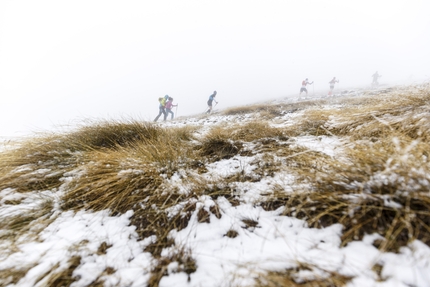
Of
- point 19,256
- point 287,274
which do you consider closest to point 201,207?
point 287,274

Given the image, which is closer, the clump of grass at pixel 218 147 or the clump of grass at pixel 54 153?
the clump of grass at pixel 54 153

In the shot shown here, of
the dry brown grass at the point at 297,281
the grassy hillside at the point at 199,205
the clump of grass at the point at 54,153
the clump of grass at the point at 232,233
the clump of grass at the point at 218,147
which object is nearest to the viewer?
the dry brown grass at the point at 297,281

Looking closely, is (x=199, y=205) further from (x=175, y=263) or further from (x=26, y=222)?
(x=26, y=222)

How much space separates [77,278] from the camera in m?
0.91

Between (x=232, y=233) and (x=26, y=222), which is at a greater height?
(x=26, y=222)

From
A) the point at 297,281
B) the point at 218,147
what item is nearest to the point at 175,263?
the point at 297,281

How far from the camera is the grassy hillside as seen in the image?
0.85m

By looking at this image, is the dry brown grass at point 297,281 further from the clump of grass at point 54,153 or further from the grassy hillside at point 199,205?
the clump of grass at point 54,153

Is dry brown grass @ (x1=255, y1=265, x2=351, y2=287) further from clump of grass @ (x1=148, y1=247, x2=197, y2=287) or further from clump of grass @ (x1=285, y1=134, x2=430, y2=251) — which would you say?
clump of grass @ (x1=148, y1=247, x2=197, y2=287)

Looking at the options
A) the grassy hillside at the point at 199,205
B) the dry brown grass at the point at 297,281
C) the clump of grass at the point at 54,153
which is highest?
the clump of grass at the point at 54,153

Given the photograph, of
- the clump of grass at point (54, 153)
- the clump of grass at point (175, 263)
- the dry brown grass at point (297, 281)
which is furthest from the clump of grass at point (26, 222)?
the dry brown grass at point (297, 281)

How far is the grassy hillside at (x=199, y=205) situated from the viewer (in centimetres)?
85

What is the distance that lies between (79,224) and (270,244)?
1372 mm

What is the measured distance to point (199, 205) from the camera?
1413mm
